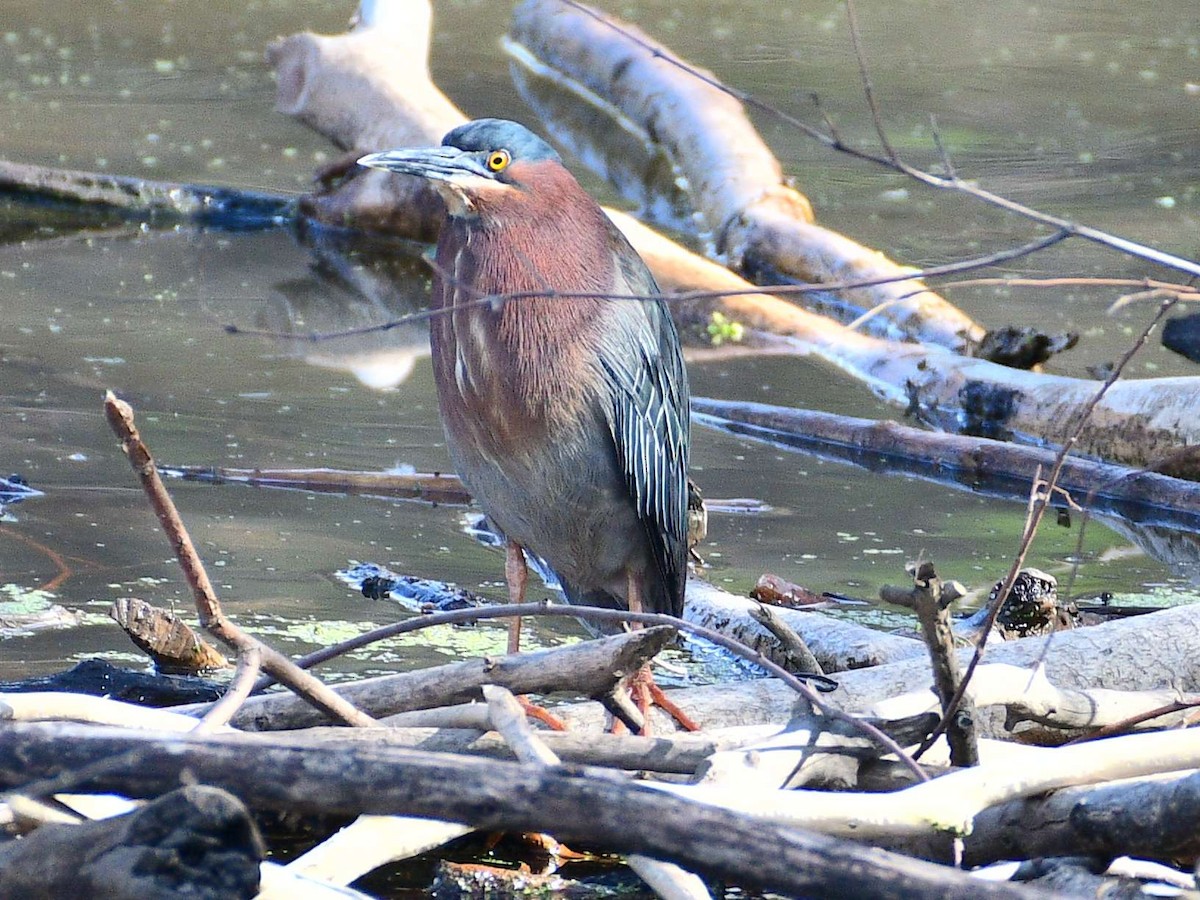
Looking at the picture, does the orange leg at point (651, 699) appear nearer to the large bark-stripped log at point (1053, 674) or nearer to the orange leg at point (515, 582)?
the large bark-stripped log at point (1053, 674)

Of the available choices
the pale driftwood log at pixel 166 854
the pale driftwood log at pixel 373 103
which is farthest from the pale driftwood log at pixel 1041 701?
the pale driftwood log at pixel 373 103

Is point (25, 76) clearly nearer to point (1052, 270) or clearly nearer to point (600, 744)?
point (1052, 270)

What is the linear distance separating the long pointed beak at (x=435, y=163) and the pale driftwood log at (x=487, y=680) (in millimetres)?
1120

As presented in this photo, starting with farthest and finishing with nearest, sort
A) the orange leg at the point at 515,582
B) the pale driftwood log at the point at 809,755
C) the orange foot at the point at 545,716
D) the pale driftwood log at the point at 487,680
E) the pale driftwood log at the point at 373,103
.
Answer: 1. the pale driftwood log at the point at 373,103
2. the orange leg at the point at 515,582
3. the orange foot at the point at 545,716
4. the pale driftwood log at the point at 487,680
5. the pale driftwood log at the point at 809,755

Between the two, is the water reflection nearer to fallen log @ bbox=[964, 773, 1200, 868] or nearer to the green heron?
the green heron

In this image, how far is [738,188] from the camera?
31.6 ft

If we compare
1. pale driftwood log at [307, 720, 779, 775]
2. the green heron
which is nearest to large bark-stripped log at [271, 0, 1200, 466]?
the green heron

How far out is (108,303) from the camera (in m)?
8.25

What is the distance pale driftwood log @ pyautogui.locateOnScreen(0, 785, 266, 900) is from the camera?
2.00m

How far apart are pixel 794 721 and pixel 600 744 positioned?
0.30 metres

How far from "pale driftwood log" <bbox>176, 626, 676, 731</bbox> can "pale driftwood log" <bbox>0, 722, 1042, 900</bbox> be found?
0.62 m

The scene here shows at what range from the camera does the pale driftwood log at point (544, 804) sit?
77.6 inches

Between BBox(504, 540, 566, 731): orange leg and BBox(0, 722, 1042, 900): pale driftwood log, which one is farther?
BBox(504, 540, 566, 731): orange leg

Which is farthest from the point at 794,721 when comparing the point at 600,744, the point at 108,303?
the point at 108,303
